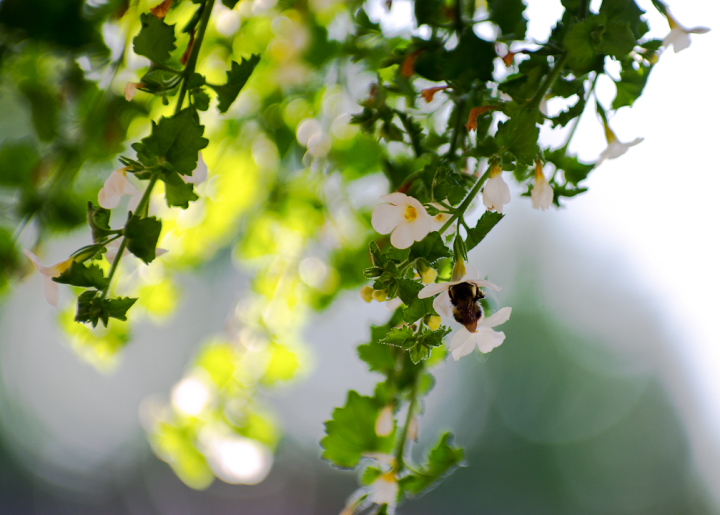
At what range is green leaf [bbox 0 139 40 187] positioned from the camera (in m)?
0.58

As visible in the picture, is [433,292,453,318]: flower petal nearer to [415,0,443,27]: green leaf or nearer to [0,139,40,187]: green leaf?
[415,0,443,27]: green leaf

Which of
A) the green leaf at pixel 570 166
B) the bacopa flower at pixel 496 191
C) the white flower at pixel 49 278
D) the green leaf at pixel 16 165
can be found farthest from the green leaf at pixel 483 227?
the green leaf at pixel 16 165

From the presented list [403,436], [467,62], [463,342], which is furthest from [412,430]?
[467,62]

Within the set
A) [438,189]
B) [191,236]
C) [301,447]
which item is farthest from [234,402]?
[301,447]

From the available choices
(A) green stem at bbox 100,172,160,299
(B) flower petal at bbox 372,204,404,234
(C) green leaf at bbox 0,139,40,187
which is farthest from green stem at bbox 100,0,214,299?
(C) green leaf at bbox 0,139,40,187

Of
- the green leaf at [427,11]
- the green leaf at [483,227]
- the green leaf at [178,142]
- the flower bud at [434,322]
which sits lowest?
the flower bud at [434,322]

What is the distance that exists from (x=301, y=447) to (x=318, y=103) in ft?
10.6

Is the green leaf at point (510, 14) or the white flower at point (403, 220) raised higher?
the green leaf at point (510, 14)

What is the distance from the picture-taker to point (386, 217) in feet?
0.73

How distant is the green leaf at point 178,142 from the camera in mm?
234

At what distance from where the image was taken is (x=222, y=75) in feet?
2.24

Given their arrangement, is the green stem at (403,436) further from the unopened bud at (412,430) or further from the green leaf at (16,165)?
the green leaf at (16,165)

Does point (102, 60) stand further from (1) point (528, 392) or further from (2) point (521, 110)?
(1) point (528, 392)

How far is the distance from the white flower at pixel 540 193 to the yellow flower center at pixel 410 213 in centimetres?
7
